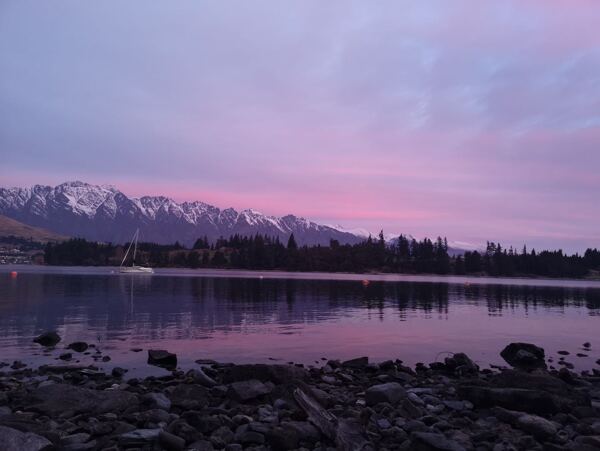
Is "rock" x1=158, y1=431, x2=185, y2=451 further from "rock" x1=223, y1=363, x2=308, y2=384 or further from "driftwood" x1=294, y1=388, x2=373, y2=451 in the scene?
"rock" x1=223, y1=363, x2=308, y2=384

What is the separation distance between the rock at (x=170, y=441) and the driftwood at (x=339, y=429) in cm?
506

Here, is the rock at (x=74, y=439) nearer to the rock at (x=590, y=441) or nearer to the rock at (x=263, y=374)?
the rock at (x=263, y=374)

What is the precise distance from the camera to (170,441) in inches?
674

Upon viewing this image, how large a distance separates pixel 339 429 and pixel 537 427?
8118 mm

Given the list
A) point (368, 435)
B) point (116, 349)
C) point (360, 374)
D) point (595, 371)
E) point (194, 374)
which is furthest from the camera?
point (116, 349)

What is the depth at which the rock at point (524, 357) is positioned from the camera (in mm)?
40050

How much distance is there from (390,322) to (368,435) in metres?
47.8

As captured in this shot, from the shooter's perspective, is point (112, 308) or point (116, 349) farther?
point (112, 308)

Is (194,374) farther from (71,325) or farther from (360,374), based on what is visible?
(71,325)

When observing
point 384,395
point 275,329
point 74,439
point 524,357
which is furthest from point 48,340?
point 524,357

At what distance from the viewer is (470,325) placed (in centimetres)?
6588

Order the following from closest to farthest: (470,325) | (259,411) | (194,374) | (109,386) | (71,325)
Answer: (259,411) → (109,386) → (194,374) → (71,325) → (470,325)

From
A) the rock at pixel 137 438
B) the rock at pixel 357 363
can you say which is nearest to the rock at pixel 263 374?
the rock at pixel 357 363

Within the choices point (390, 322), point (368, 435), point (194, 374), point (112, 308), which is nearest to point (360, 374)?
point (194, 374)
